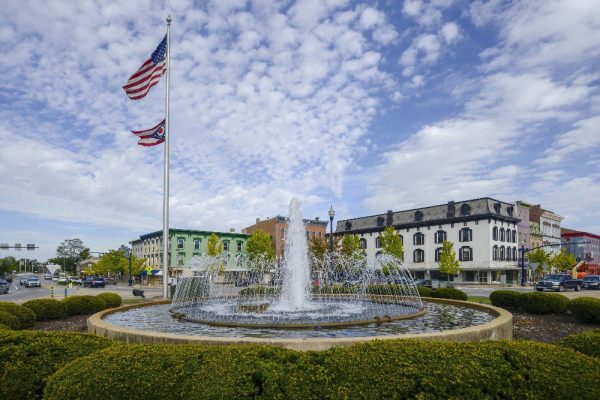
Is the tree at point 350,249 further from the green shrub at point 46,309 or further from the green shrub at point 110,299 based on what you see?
the green shrub at point 46,309

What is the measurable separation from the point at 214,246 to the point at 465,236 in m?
41.1

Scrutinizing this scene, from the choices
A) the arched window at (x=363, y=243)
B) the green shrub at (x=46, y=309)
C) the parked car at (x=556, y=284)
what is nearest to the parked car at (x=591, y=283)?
the parked car at (x=556, y=284)

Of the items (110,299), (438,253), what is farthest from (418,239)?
(110,299)

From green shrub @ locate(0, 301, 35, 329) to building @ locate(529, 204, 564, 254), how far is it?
87.4 m

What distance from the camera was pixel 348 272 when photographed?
57219mm

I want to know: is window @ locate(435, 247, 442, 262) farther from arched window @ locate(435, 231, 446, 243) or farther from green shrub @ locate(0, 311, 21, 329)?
green shrub @ locate(0, 311, 21, 329)

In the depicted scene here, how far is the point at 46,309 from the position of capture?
648 inches

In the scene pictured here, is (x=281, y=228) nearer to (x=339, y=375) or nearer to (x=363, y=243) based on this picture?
(x=363, y=243)

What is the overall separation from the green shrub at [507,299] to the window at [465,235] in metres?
48.5

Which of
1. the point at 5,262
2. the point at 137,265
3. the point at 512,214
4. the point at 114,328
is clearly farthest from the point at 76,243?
the point at 114,328

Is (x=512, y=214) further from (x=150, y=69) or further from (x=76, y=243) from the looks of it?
(x=76, y=243)

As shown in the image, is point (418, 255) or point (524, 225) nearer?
point (418, 255)

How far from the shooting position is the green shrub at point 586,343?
7.16 m

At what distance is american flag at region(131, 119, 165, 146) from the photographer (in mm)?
23422
